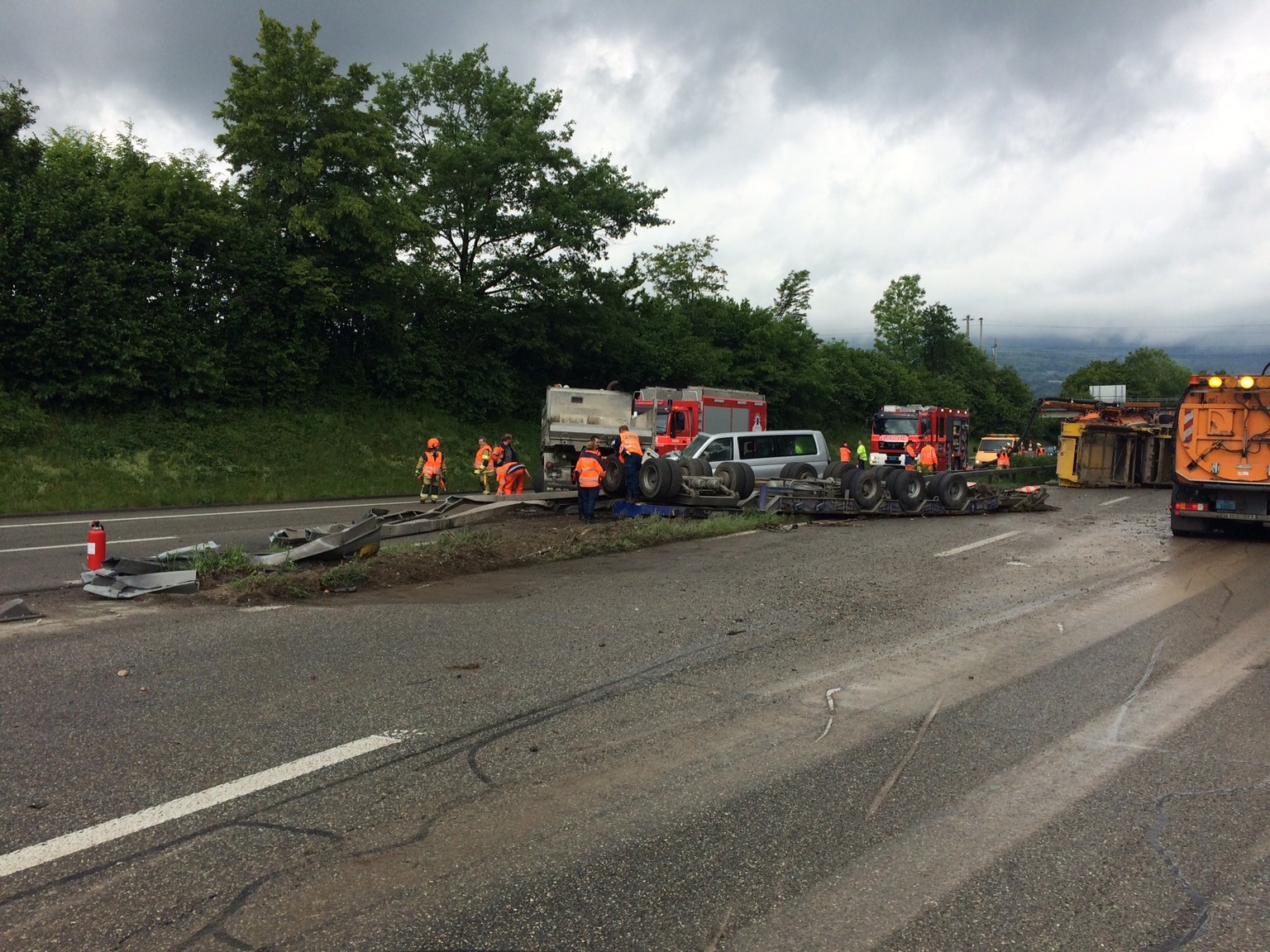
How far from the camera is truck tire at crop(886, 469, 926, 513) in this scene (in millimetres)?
17312

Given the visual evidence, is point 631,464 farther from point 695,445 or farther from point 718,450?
point 695,445

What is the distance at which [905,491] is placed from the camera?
17375 mm

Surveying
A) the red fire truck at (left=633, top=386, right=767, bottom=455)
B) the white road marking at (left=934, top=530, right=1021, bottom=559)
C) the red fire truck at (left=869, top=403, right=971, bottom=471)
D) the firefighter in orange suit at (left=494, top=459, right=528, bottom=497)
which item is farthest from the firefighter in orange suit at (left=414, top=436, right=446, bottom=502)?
the red fire truck at (left=869, top=403, right=971, bottom=471)

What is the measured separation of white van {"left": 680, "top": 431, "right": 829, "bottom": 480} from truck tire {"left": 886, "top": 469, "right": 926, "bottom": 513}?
182 centimetres

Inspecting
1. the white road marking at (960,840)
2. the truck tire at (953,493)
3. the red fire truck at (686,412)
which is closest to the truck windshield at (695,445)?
the red fire truck at (686,412)

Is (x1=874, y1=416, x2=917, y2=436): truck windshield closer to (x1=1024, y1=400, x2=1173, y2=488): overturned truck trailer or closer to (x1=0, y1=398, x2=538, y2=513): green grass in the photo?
(x1=1024, y1=400, x2=1173, y2=488): overturned truck trailer

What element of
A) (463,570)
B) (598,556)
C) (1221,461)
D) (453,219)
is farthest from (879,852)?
(453,219)

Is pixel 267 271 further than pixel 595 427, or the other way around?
pixel 267 271

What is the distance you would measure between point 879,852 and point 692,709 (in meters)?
1.89

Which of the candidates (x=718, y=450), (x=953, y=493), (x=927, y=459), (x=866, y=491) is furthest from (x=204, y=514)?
(x=927, y=459)

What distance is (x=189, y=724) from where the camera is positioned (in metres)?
4.98

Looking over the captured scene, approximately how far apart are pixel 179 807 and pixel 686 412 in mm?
20733

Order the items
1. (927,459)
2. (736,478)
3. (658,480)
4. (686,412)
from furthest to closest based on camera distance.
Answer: (927,459) < (686,412) < (736,478) < (658,480)

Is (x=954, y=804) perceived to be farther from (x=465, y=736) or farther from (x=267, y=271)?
(x=267, y=271)
